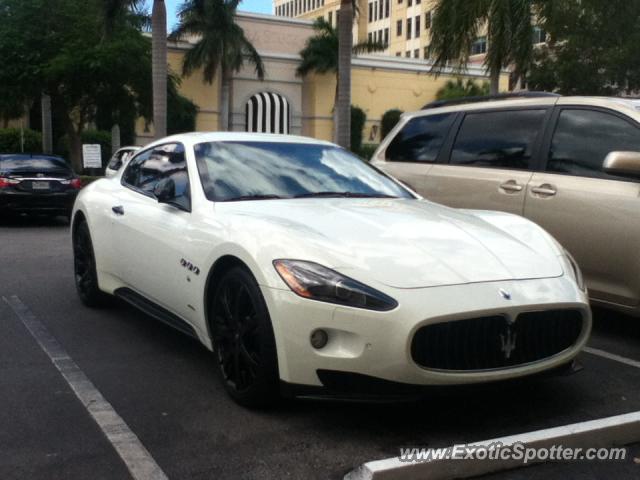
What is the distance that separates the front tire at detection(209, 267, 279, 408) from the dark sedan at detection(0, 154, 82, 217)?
1062cm

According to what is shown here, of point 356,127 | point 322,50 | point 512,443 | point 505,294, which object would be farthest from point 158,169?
point 356,127

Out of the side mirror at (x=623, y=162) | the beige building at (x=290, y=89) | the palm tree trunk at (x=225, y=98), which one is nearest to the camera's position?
the side mirror at (x=623, y=162)

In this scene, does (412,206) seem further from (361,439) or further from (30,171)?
(30,171)

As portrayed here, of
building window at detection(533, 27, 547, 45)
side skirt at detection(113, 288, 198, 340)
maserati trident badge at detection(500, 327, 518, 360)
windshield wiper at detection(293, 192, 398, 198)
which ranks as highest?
building window at detection(533, 27, 547, 45)

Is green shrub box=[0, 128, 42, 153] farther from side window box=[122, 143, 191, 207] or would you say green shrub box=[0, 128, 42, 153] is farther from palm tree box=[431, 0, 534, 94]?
side window box=[122, 143, 191, 207]

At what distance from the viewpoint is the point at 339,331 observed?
3.54m

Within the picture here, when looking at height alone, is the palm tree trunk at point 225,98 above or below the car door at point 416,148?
above

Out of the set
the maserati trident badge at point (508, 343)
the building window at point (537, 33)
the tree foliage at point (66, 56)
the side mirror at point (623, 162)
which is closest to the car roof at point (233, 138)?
the side mirror at point (623, 162)

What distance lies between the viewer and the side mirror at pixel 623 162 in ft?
16.5

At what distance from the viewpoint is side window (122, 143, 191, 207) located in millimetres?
4927

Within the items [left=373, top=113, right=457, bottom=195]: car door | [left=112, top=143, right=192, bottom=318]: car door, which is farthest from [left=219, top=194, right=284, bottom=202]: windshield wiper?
[left=373, top=113, right=457, bottom=195]: car door

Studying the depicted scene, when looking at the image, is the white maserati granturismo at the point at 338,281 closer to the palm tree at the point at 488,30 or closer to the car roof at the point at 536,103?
the car roof at the point at 536,103

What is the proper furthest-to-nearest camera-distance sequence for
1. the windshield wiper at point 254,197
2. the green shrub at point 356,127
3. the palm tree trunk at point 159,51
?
1. the green shrub at point 356,127
2. the palm tree trunk at point 159,51
3. the windshield wiper at point 254,197

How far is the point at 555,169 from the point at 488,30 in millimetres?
13430
